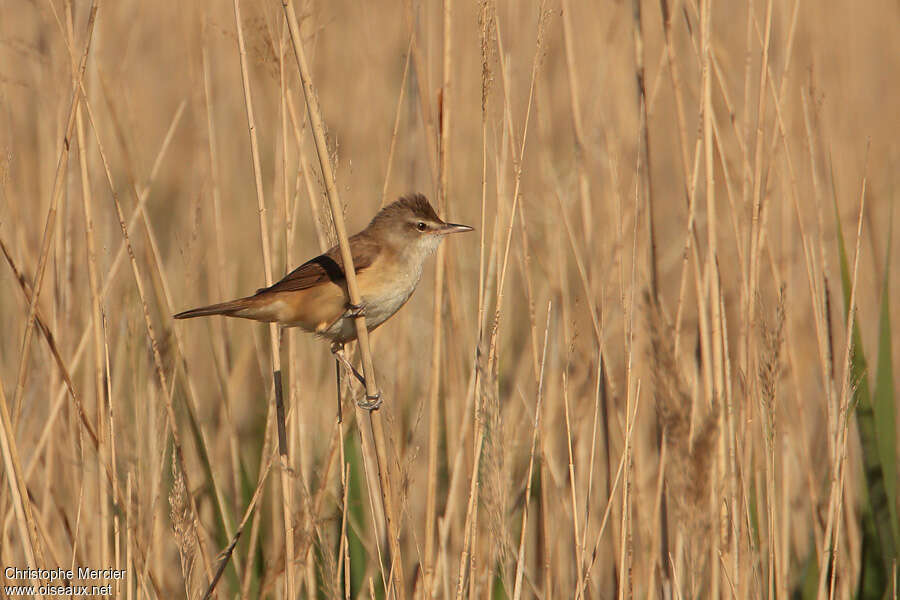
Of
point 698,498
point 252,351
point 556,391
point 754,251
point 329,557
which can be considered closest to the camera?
point 698,498

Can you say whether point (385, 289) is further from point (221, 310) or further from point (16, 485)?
point (16, 485)

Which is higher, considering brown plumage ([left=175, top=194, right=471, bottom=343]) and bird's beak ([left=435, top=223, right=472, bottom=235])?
bird's beak ([left=435, top=223, right=472, bottom=235])

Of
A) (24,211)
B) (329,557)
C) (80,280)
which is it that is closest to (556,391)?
(329,557)

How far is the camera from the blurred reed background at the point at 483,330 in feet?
7.57

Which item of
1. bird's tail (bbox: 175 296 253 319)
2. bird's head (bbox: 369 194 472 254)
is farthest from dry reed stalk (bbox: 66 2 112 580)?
bird's head (bbox: 369 194 472 254)

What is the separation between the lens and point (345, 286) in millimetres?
2727

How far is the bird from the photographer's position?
106 inches

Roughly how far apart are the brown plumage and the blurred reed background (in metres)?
Answer: 0.10

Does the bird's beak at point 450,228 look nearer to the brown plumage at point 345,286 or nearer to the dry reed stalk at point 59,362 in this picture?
the brown plumage at point 345,286

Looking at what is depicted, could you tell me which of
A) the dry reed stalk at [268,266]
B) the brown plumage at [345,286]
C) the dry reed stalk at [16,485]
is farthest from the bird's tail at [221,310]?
the dry reed stalk at [16,485]

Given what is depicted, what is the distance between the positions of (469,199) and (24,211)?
1.88m

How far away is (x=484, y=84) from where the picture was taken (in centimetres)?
216

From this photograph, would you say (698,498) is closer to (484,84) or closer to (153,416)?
(484,84)

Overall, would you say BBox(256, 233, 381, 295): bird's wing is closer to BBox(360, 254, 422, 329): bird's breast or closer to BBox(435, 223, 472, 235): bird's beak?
BBox(360, 254, 422, 329): bird's breast
